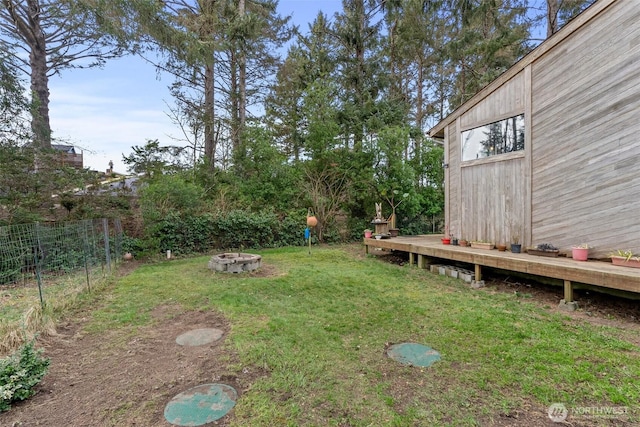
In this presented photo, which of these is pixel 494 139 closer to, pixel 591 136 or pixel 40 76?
pixel 591 136

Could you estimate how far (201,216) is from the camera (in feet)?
31.8

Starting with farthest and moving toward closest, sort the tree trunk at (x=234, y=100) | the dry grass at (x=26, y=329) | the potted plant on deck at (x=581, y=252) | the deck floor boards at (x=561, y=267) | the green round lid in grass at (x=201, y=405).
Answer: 1. the tree trunk at (x=234, y=100)
2. the potted plant on deck at (x=581, y=252)
3. the deck floor boards at (x=561, y=267)
4. the dry grass at (x=26, y=329)
5. the green round lid in grass at (x=201, y=405)

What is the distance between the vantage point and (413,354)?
9.75 ft

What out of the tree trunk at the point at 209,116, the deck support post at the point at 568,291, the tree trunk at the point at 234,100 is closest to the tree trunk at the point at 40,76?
the tree trunk at the point at 209,116

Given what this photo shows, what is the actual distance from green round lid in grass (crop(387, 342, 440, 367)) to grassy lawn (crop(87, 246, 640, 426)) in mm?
101

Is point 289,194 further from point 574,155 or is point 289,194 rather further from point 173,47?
point 574,155

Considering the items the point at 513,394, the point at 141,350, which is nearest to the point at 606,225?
the point at 513,394

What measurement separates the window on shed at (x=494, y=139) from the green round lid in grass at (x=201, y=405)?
6465mm

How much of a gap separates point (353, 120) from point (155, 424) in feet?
43.0

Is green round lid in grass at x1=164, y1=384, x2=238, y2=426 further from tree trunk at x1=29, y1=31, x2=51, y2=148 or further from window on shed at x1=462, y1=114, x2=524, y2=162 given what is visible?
tree trunk at x1=29, y1=31, x2=51, y2=148

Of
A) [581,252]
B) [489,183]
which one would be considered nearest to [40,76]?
[489,183]

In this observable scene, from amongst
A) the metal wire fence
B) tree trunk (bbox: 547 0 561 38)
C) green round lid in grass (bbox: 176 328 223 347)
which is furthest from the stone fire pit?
tree trunk (bbox: 547 0 561 38)

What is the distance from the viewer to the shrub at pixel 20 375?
2218mm

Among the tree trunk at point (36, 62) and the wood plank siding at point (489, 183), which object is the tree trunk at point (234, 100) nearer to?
the tree trunk at point (36, 62)
